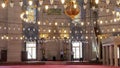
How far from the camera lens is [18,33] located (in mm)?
29797

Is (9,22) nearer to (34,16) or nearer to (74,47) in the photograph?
(34,16)

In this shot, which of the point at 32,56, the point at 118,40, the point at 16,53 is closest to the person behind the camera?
the point at 118,40

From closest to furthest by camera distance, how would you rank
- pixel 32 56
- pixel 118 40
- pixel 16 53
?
pixel 118 40 → pixel 16 53 → pixel 32 56

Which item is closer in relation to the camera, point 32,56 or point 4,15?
point 4,15

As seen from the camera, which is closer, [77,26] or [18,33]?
[18,33]

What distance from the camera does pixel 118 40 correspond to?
20609 millimetres

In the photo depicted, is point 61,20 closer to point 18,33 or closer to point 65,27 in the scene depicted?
point 65,27

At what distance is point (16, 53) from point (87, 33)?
882 cm

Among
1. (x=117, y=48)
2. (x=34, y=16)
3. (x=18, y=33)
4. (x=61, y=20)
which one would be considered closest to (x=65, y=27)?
(x=61, y=20)

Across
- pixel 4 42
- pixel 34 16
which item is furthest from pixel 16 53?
pixel 34 16

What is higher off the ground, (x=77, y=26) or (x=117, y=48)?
(x=77, y=26)

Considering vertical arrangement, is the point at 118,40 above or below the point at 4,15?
below

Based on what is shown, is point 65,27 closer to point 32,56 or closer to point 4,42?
point 32,56

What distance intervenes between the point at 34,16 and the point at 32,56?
433cm
